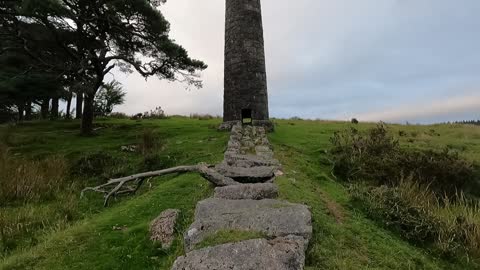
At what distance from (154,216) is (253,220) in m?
1.90

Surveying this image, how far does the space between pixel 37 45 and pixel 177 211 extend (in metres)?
11.5

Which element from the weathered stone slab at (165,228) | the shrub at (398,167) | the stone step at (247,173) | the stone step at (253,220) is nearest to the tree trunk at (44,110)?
the shrub at (398,167)

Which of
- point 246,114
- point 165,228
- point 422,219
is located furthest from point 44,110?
point 422,219

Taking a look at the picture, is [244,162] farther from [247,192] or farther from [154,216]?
[154,216]

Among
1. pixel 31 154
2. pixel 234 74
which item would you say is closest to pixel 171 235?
pixel 31 154

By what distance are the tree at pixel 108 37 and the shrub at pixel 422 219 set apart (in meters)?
8.22

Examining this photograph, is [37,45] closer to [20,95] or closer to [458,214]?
[20,95]

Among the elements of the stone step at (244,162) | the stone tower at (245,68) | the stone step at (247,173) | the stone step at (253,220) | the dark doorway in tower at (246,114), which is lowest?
the stone step at (253,220)

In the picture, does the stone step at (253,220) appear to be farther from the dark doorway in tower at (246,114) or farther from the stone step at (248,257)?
the dark doorway in tower at (246,114)

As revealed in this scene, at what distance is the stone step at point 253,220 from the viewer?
3557mm

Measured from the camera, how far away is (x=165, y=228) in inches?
180

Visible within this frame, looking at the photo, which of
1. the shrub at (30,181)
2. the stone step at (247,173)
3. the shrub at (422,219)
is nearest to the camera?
the shrub at (422,219)

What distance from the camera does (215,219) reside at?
12.4 ft

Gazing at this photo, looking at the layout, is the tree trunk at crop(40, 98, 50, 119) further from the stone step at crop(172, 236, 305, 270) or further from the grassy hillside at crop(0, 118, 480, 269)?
the stone step at crop(172, 236, 305, 270)
